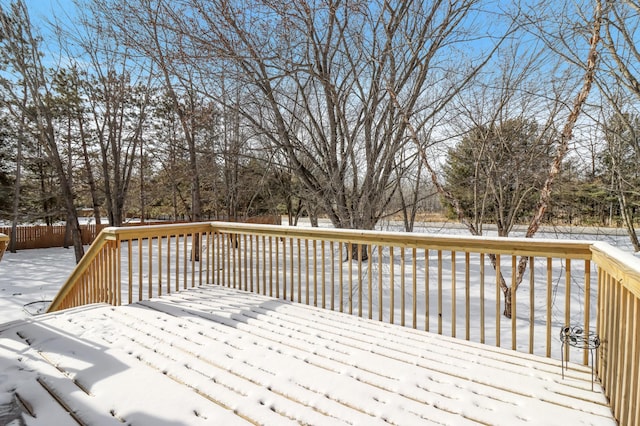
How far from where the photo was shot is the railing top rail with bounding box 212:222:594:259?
2277 mm

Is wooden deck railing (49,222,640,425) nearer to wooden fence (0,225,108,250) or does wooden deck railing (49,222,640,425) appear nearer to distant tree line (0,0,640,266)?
distant tree line (0,0,640,266)

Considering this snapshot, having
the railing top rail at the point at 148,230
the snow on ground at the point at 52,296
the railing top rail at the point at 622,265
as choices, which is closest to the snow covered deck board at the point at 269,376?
the snow on ground at the point at 52,296

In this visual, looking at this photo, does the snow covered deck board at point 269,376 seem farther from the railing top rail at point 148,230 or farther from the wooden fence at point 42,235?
the wooden fence at point 42,235

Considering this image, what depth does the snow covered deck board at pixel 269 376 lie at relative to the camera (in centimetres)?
166

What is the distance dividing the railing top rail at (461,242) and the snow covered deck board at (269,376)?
729 millimetres

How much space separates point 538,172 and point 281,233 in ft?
14.7

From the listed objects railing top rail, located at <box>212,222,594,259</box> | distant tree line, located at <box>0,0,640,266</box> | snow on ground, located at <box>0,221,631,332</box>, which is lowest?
snow on ground, located at <box>0,221,631,332</box>

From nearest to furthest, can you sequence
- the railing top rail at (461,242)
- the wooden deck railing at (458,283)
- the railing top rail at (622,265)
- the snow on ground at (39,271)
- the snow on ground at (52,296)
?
the railing top rail at (622,265) → the wooden deck railing at (458,283) → the snow on ground at (52,296) → the railing top rail at (461,242) → the snow on ground at (39,271)

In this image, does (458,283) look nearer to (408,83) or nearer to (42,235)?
(408,83)

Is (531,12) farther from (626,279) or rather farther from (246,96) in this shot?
(626,279)

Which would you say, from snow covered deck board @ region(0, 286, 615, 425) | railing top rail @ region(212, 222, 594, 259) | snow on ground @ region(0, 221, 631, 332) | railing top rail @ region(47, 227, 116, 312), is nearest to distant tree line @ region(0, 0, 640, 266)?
snow on ground @ region(0, 221, 631, 332)

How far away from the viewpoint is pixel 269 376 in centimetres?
201

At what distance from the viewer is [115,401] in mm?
1765

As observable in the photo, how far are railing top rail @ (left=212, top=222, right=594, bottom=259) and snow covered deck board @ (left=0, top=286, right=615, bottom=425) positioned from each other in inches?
28.7
